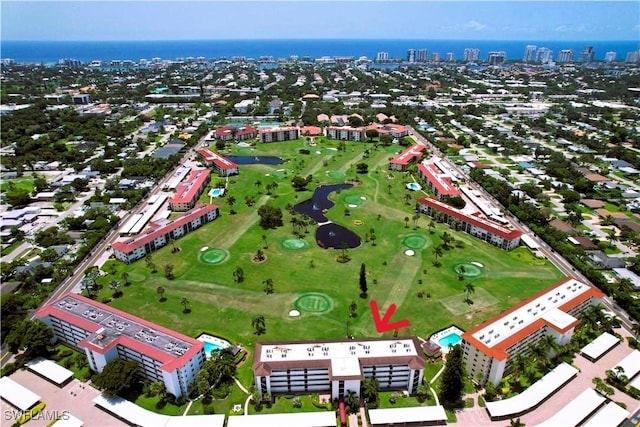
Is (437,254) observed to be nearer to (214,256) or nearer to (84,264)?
(214,256)

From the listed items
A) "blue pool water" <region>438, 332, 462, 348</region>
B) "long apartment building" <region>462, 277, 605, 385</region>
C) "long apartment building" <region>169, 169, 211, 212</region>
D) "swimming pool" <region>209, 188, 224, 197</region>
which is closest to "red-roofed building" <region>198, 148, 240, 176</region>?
"long apartment building" <region>169, 169, 211, 212</region>

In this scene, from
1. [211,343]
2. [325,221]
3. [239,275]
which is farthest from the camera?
[325,221]

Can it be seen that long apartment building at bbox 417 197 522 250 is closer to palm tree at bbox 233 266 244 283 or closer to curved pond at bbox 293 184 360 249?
curved pond at bbox 293 184 360 249

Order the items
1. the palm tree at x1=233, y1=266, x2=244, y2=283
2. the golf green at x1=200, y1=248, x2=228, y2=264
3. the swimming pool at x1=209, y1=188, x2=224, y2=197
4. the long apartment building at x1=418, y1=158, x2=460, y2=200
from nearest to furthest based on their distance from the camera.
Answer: the palm tree at x1=233, y1=266, x2=244, y2=283, the golf green at x1=200, y1=248, x2=228, y2=264, the long apartment building at x1=418, y1=158, x2=460, y2=200, the swimming pool at x1=209, y1=188, x2=224, y2=197

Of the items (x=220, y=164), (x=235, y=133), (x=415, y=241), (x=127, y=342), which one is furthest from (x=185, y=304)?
A: (x=235, y=133)

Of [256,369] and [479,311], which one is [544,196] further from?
[256,369]

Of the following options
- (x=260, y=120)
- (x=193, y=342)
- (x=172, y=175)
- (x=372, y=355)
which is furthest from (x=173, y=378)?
(x=260, y=120)
